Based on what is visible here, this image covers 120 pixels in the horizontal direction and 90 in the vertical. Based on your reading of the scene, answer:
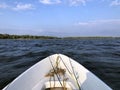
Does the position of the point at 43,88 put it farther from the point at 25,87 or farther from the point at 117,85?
the point at 117,85

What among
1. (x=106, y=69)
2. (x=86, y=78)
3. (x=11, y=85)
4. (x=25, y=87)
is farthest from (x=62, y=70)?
(x=106, y=69)

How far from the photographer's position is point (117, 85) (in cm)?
627

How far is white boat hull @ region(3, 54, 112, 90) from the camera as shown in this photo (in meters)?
4.49

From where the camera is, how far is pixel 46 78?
5.32 m

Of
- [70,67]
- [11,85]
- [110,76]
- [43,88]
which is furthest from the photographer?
[110,76]

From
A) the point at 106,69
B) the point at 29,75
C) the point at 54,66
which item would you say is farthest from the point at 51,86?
the point at 106,69

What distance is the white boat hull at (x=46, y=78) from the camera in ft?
14.7

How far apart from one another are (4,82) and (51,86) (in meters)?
2.94

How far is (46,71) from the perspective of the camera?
584cm

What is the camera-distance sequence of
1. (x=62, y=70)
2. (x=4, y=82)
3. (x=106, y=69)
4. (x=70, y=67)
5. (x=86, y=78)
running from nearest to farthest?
(x=86, y=78) < (x=62, y=70) < (x=70, y=67) < (x=4, y=82) < (x=106, y=69)

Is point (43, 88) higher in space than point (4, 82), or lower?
higher

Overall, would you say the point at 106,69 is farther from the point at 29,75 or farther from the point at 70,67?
the point at 29,75

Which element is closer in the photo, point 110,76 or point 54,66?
point 54,66

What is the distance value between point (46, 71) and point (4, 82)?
6.77 feet
